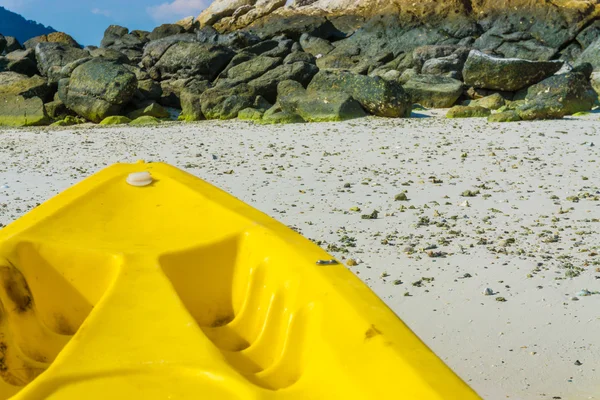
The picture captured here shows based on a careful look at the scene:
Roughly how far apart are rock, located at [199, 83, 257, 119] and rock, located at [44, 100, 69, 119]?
12.4 ft

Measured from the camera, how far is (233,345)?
239 cm

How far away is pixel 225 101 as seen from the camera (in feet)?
43.6

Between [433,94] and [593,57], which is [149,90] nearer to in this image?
[433,94]

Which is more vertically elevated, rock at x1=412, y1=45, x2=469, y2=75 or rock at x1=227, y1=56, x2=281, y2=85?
rock at x1=227, y1=56, x2=281, y2=85

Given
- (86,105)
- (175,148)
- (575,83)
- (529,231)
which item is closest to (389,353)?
(529,231)

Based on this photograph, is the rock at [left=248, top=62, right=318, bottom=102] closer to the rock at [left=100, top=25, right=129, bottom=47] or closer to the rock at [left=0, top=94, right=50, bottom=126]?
the rock at [left=0, top=94, right=50, bottom=126]

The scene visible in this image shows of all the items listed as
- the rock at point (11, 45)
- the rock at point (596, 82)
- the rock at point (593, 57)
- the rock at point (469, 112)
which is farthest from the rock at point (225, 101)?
the rock at point (11, 45)

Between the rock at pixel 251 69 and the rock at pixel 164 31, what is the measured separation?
13716mm

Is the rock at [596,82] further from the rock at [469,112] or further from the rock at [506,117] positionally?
the rock at [506,117]

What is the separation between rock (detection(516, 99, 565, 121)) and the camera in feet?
32.1

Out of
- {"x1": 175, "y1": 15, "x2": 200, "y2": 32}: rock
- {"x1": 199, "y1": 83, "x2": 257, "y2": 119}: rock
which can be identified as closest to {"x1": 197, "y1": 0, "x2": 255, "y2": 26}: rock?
{"x1": 175, "y1": 15, "x2": 200, "y2": 32}: rock

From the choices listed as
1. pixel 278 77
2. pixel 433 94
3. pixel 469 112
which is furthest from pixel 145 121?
pixel 469 112

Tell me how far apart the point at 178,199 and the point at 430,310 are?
60.8 inches

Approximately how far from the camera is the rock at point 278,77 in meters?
14.8
